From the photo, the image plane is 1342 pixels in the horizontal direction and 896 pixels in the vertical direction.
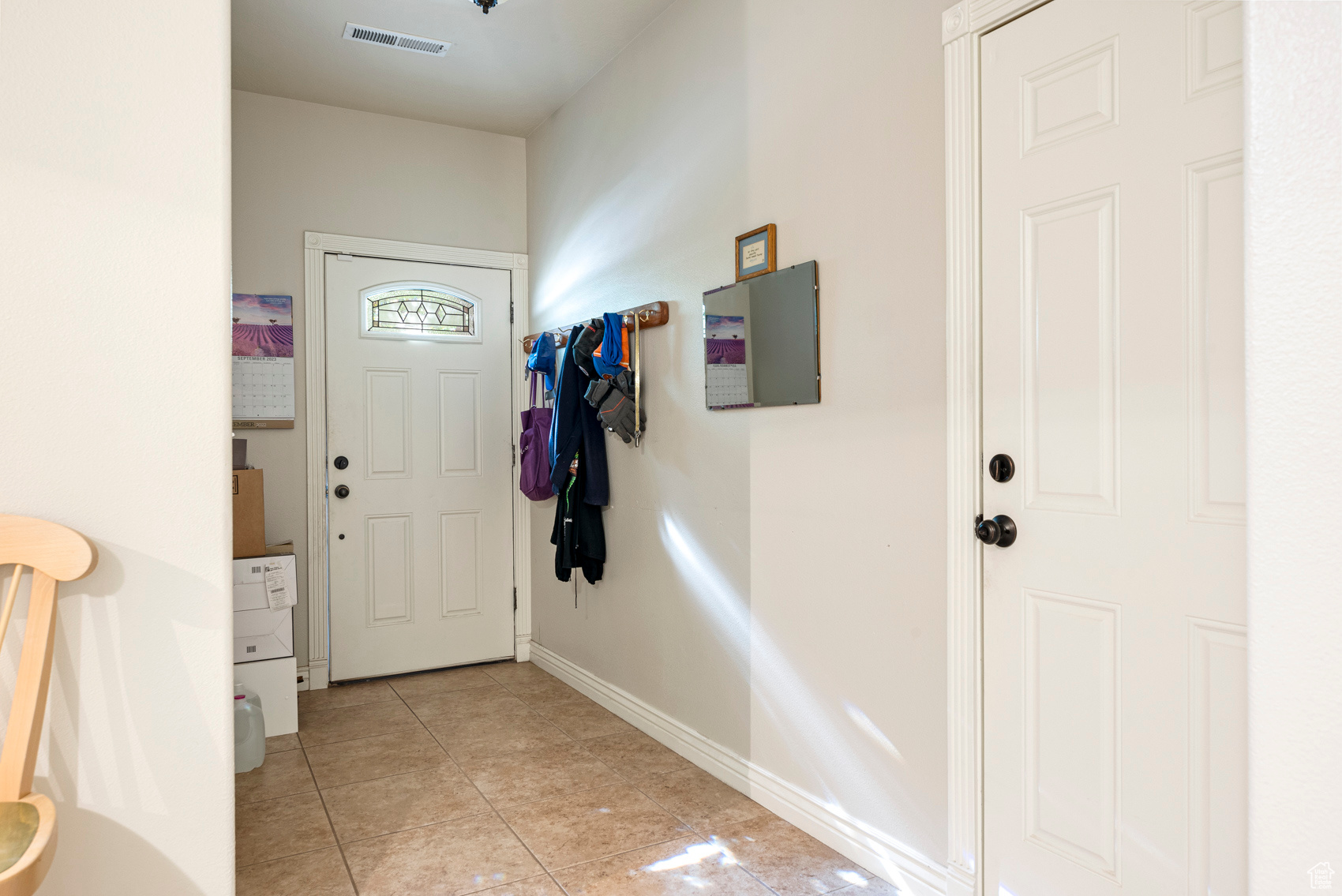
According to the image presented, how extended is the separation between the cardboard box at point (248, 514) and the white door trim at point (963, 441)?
2.75 meters

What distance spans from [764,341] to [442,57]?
207cm

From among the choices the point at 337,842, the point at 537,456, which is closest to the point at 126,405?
the point at 337,842

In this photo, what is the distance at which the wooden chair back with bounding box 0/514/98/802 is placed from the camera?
137 cm

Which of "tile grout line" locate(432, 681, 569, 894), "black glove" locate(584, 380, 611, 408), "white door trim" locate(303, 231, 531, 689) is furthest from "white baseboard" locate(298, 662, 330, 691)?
"black glove" locate(584, 380, 611, 408)

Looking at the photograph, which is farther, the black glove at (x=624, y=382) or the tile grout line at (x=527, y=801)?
the black glove at (x=624, y=382)

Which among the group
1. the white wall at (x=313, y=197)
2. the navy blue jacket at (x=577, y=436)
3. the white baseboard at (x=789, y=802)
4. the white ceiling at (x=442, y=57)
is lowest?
the white baseboard at (x=789, y=802)

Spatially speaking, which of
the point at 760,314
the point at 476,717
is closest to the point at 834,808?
the point at 760,314

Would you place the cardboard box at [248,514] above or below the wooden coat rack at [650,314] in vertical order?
below

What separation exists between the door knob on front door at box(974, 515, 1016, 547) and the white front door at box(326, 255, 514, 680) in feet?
9.85

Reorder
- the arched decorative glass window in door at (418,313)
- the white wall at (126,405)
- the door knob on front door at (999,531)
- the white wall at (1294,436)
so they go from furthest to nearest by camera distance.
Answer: the arched decorative glass window in door at (418,313), the door knob on front door at (999,531), the white wall at (126,405), the white wall at (1294,436)

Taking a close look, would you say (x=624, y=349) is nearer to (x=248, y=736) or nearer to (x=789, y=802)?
(x=789, y=802)

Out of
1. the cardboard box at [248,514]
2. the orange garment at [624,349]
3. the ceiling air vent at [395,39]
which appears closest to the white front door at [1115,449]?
the orange garment at [624,349]

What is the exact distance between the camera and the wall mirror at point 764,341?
2.30m

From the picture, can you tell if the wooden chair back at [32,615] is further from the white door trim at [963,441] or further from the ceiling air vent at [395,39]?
the ceiling air vent at [395,39]
